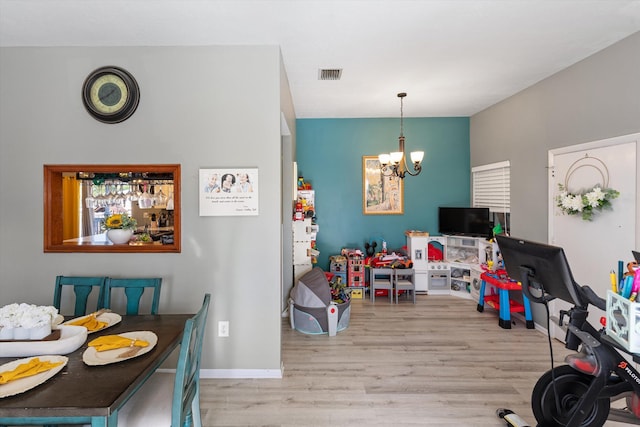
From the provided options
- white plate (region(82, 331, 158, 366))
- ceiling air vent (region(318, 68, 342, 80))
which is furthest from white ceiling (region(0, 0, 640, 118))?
white plate (region(82, 331, 158, 366))

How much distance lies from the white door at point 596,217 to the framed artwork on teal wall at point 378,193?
2029mm

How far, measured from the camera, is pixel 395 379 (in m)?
2.46

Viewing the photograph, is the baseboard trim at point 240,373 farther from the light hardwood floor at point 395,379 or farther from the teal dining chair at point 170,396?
the teal dining chair at point 170,396

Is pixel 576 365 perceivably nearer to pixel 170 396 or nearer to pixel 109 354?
pixel 170 396

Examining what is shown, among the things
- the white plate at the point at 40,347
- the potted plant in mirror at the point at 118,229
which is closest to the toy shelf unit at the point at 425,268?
the potted plant in mirror at the point at 118,229

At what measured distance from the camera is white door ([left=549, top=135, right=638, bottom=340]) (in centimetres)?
250

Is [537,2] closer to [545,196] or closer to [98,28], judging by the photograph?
[545,196]

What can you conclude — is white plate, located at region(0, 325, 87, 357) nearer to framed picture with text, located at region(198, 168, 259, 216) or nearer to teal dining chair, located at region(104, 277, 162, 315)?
teal dining chair, located at region(104, 277, 162, 315)

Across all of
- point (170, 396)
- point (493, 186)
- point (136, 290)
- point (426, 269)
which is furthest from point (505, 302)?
point (136, 290)

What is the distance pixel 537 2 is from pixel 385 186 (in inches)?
118

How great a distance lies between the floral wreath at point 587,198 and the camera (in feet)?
8.58

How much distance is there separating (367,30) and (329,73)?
0.83m

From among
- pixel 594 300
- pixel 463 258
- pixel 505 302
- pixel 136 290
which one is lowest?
pixel 505 302

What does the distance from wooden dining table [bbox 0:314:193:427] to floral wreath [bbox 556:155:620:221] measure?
353cm
